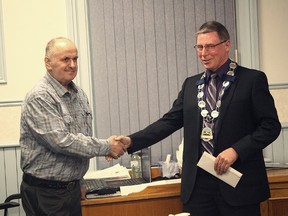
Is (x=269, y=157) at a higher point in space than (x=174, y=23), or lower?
lower

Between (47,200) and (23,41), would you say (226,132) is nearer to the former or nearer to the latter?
(47,200)

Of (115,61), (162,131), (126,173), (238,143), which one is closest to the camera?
(238,143)

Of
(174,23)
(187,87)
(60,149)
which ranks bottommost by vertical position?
(60,149)

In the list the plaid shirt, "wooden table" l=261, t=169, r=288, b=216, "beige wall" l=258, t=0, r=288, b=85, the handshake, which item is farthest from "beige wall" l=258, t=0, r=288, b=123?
the plaid shirt

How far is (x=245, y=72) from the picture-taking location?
2582 mm

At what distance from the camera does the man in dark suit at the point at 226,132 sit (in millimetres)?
2480

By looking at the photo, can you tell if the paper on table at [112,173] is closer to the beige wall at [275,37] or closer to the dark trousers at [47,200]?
the dark trousers at [47,200]

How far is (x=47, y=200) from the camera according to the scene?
8.54 feet

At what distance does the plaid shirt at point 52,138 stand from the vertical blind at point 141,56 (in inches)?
44.0

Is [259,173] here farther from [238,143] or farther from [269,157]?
[269,157]

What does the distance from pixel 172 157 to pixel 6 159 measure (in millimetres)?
1341

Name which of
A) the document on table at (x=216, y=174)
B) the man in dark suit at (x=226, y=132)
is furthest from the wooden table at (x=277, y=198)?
the document on table at (x=216, y=174)

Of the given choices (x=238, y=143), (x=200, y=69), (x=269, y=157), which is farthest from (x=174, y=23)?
(x=238, y=143)

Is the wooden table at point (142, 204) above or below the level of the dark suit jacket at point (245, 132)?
below
